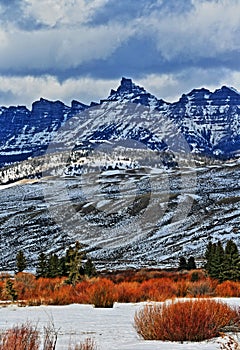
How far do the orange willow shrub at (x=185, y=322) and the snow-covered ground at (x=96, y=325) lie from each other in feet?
0.71

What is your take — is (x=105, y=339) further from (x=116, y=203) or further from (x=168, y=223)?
(x=116, y=203)

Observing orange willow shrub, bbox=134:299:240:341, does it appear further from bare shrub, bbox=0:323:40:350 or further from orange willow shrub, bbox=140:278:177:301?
orange willow shrub, bbox=140:278:177:301

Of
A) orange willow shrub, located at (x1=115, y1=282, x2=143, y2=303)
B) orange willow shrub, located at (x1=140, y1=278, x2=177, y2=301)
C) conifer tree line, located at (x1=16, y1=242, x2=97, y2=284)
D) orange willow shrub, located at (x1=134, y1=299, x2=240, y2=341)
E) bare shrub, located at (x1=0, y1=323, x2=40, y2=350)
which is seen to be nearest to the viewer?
bare shrub, located at (x1=0, y1=323, x2=40, y2=350)

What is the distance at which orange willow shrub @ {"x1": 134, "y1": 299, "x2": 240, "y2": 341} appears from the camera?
26.1 feet

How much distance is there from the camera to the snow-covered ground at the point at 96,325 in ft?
24.8

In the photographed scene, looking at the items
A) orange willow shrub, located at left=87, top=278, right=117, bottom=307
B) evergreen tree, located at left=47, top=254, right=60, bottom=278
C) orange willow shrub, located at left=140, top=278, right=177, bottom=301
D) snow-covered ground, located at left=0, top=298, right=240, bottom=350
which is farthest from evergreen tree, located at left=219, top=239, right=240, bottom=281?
snow-covered ground, located at left=0, top=298, right=240, bottom=350

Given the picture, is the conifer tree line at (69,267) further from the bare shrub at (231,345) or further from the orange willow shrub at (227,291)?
the bare shrub at (231,345)

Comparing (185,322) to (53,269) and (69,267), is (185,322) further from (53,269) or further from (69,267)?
(53,269)

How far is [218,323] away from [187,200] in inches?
4629

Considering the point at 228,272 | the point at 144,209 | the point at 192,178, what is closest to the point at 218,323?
the point at 228,272

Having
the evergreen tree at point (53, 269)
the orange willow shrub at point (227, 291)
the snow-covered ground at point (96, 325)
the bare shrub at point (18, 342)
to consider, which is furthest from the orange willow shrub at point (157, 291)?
the evergreen tree at point (53, 269)

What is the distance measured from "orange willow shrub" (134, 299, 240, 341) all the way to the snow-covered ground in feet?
0.71

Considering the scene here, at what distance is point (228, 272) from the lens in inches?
1077

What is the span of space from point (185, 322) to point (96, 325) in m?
3.29
